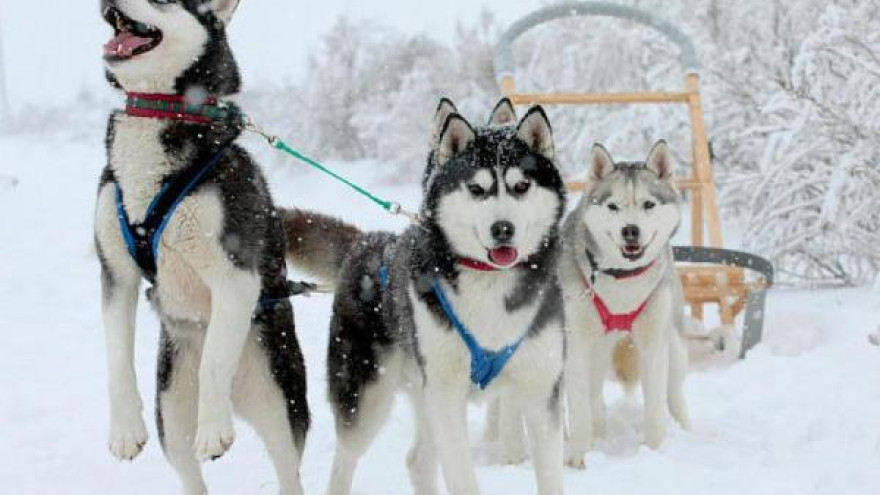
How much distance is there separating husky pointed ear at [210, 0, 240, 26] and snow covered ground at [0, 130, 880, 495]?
3.81 feet

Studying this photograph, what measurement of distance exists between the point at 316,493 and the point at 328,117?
16690mm

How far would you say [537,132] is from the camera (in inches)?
115

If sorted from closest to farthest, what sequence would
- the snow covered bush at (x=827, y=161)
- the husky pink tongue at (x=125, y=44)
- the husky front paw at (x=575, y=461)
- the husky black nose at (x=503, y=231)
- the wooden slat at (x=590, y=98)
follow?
1. the husky pink tongue at (x=125, y=44)
2. the husky black nose at (x=503, y=231)
3. the husky front paw at (x=575, y=461)
4. the wooden slat at (x=590, y=98)
5. the snow covered bush at (x=827, y=161)

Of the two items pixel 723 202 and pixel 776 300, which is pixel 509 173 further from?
pixel 723 202

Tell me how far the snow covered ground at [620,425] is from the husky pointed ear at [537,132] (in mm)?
1404

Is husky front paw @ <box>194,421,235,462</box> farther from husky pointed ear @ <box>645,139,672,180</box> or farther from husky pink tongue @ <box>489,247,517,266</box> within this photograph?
husky pointed ear @ <box>645,139,672,180</box>

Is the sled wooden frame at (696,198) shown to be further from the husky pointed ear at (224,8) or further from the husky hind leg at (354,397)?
the husky pointed ear at (224,8)

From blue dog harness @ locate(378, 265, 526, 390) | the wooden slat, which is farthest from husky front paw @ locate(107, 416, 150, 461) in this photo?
the wooden slat

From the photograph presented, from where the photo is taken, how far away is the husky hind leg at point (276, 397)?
9.73ft

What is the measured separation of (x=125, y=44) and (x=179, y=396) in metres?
1.08

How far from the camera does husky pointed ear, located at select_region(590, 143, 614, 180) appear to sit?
4.52 meters

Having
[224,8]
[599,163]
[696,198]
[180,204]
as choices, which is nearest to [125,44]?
[224,8]

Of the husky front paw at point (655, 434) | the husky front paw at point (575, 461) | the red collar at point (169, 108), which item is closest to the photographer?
the red collar at point (169, 108)

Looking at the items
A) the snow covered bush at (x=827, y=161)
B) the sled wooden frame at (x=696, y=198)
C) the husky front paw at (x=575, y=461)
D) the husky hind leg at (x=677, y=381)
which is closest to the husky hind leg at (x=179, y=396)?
the husky front paw at (x=575, y=461)
